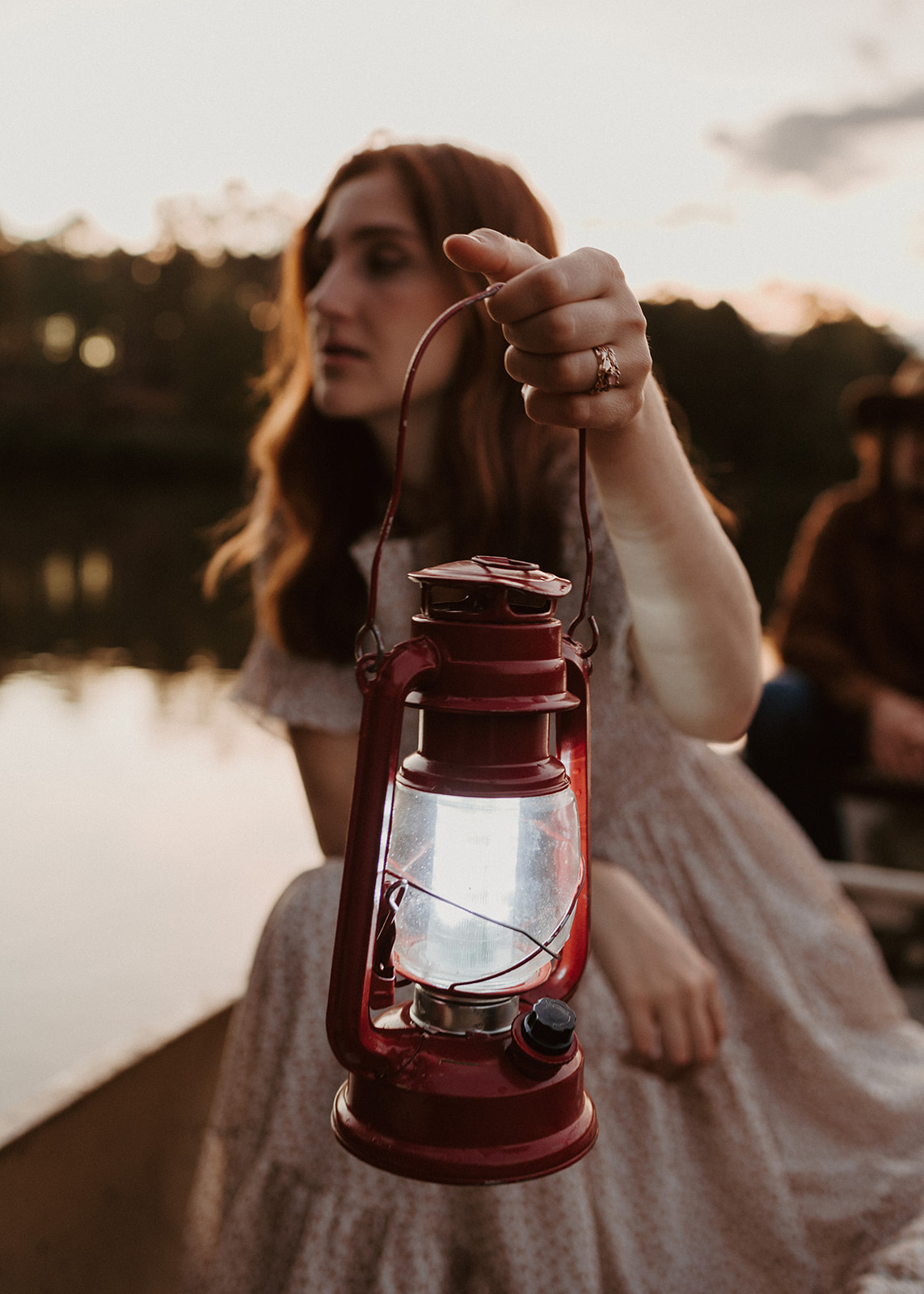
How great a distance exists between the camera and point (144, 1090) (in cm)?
163

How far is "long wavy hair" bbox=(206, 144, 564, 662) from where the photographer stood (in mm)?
1259

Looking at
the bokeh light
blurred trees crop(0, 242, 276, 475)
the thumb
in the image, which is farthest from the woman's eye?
the bokeh light

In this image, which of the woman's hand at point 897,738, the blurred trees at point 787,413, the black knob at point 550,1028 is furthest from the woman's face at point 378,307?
the blurred trees at point 787,413

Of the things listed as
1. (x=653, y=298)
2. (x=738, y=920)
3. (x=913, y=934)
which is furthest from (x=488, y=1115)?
(x=913, y=934)

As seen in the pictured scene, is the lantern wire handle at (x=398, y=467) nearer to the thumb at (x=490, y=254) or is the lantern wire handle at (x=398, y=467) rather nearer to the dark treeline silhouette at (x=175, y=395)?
the thumb at (x=490, y=254)

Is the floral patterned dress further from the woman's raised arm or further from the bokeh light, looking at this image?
the bokeh light

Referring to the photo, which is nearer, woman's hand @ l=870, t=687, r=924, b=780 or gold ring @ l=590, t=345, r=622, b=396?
gold ring @ l=590, t=345, r=622, b=396

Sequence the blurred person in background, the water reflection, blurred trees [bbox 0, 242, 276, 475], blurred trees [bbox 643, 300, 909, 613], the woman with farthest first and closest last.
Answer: blurred trees [bbox 0, 242, 276, 475]
blurred trees [bbox 643, 300, 909, 613]
the water reflection
the blurred person in background
the woman

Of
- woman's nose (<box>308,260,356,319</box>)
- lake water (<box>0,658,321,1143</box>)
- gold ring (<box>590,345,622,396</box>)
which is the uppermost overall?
woman's nose (<box>308,260,356,319</box>)

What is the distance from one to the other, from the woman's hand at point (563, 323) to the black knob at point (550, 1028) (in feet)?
1.31

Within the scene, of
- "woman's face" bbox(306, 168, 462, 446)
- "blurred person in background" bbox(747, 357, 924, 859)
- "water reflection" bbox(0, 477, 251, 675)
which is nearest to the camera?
"woman's face" bbox(306, 168, 462, 446)

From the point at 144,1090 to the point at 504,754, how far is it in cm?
129

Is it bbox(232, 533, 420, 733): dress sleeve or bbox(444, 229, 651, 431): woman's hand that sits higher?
bbox(444, 229, 651, 431): woman's hand

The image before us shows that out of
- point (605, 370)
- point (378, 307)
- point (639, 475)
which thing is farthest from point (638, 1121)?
point (378, 307)
